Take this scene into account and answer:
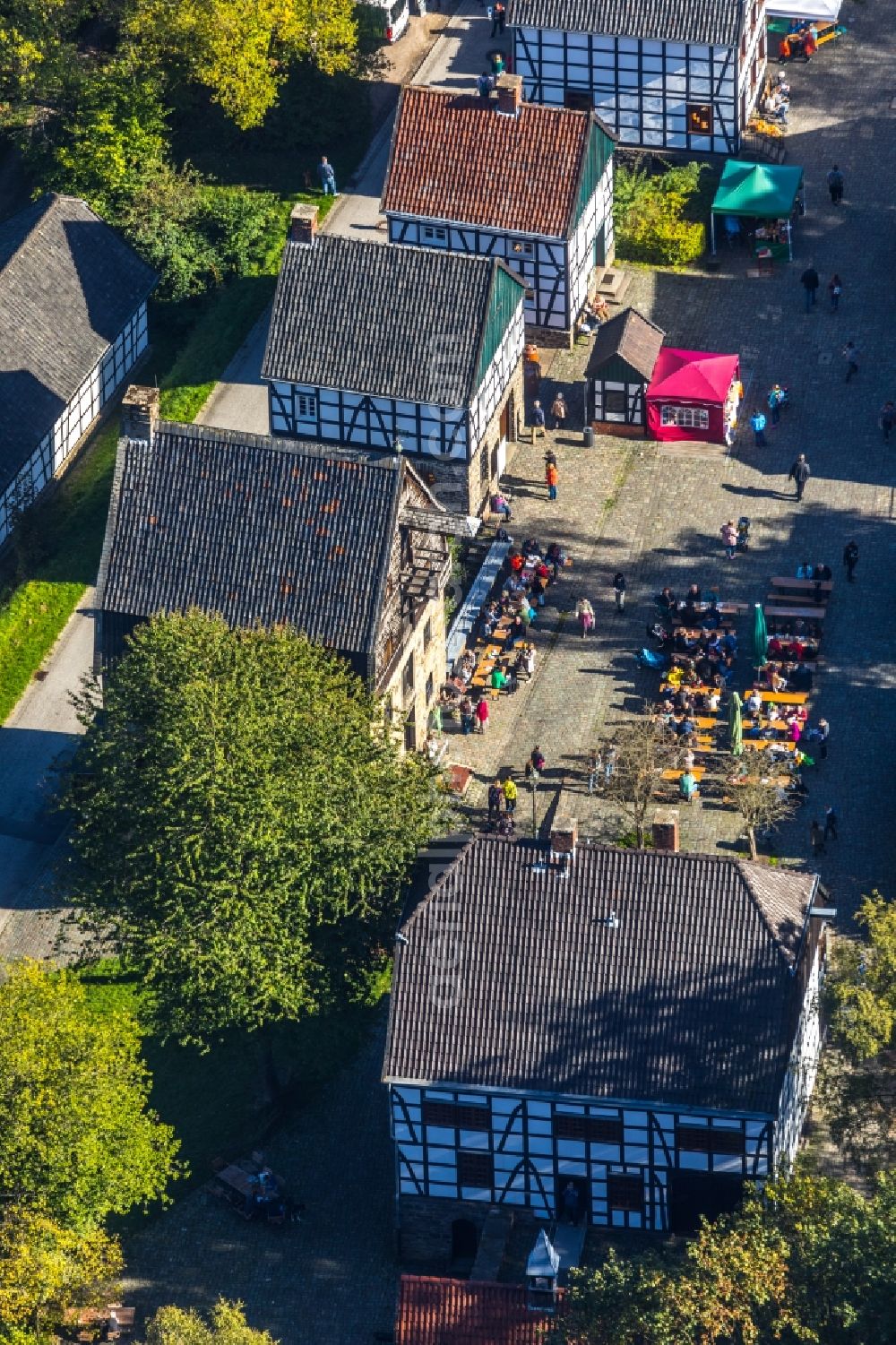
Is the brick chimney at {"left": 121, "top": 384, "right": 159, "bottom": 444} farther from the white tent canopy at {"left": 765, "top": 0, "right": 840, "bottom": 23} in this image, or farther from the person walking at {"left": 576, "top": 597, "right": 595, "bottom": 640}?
the white tent canopy at {"left": 765, "top": 0, "right": 840, "bottom": 23}

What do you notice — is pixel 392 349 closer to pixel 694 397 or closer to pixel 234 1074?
pixel 694 397

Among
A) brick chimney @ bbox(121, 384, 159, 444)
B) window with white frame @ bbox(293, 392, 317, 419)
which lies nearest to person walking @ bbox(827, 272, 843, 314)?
window with white frame @ bbox(293, 392, 317, 419)

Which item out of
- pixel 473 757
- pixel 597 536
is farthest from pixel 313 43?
pixel 473 757

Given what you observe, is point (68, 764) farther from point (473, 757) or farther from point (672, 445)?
point (672, 445)

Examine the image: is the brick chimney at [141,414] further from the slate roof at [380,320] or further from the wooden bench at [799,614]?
the wooden bench at [799,614]

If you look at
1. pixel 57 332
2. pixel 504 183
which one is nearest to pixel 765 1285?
pixel 504 183

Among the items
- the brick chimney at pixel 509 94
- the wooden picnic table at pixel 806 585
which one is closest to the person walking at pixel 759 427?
the wooden picnic table at pixel 806 585
